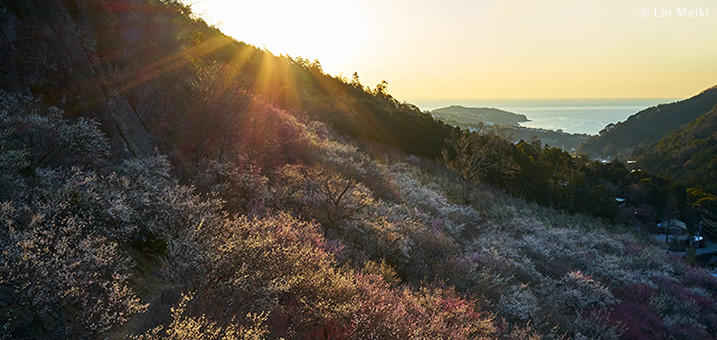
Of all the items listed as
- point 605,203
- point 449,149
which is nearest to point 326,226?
point 449,149

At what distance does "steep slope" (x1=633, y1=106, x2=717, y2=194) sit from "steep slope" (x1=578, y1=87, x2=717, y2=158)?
92.5ft

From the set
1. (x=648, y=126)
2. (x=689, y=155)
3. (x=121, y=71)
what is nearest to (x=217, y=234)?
(x=121, y=71)

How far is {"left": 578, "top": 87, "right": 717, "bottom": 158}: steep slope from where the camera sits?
4560 inches

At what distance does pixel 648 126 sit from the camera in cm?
12238

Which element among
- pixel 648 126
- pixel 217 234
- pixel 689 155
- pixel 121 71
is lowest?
pixel 217 234

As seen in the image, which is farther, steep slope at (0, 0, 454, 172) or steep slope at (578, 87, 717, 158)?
steep slope at (578, 87, 717, 158)

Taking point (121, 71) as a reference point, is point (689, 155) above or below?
below

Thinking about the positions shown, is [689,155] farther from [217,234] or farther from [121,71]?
[121,71]

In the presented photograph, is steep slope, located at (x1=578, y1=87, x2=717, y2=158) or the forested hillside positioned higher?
steep slope, located at (x1=578, y1=87, x2=717, y2=158)

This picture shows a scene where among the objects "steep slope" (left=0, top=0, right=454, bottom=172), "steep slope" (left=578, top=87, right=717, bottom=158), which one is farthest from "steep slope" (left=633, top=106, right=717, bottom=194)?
"steep slope" (left=0, top=0, right=454, bottom=172)

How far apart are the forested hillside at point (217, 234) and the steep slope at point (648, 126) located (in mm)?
122703

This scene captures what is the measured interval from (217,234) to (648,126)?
6429 inches

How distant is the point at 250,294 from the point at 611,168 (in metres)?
55.4

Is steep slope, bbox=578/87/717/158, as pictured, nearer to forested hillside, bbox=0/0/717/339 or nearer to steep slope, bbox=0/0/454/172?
forested hillside, bbox=0/0/717/339
